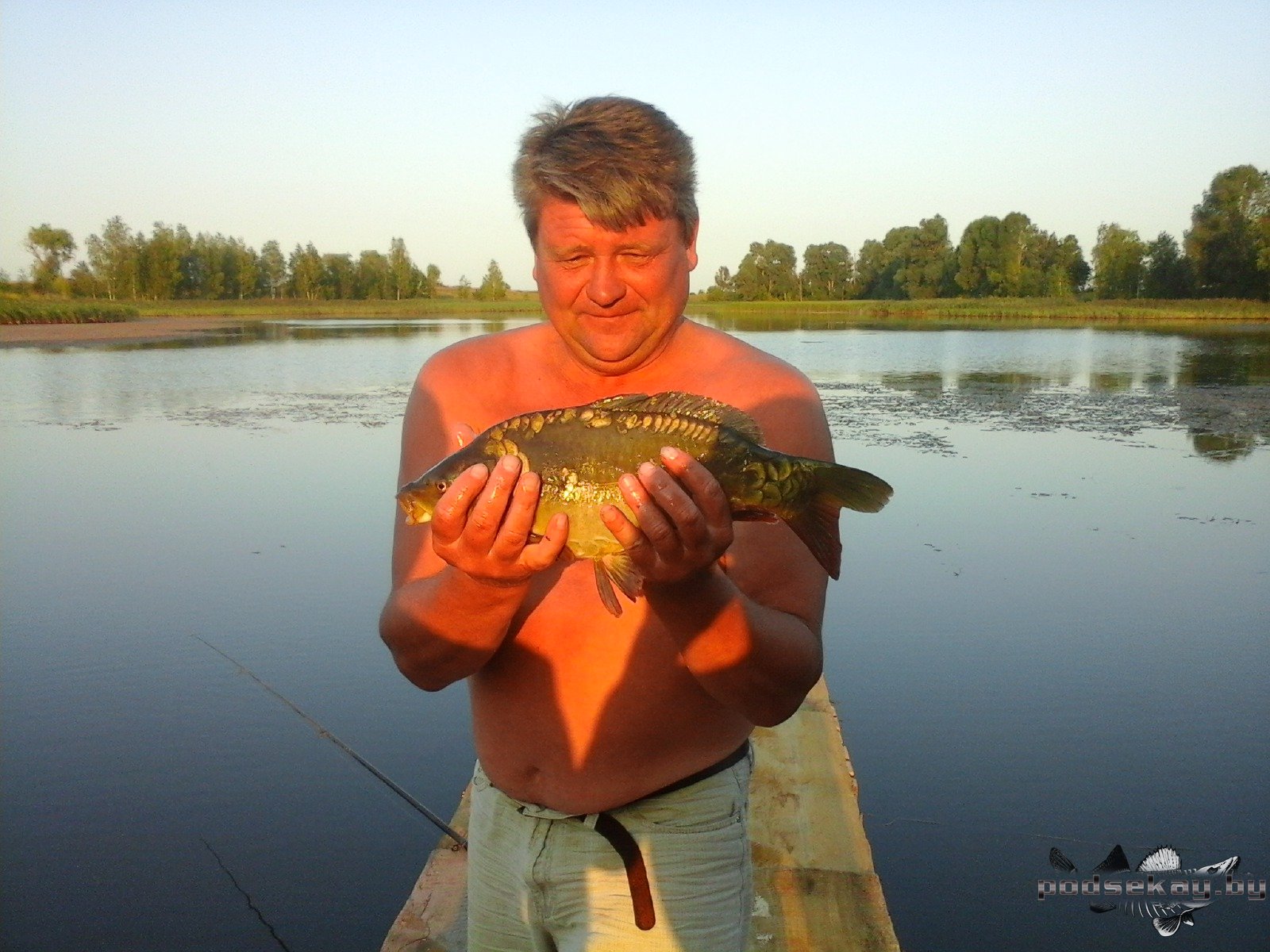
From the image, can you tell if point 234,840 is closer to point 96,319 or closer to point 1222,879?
point 1222,879

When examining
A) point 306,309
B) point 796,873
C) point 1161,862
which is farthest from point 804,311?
point 796,873

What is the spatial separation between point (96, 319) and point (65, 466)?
161 ft

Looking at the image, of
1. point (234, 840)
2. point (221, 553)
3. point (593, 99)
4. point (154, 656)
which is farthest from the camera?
point (221, 553)

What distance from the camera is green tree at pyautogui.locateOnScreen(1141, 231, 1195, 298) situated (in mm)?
82463

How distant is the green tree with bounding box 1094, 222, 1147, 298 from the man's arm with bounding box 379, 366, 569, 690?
103 metres

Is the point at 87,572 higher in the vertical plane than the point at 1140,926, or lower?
higher

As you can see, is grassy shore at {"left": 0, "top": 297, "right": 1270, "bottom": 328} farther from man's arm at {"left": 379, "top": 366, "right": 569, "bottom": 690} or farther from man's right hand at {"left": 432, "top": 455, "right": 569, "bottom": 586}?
man's right hand at {"left": 432, "top": 455, "right": 569, "bottom": 586}

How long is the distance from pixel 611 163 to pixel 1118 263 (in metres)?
108

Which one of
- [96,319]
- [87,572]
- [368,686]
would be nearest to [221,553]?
[87,572]

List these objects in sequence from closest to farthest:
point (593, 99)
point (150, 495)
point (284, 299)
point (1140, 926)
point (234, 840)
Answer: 1. point (593, 99)
2. point (1140, 926)
3. point (234, 840)
4. point (150, 495)
5. point (284, 299)

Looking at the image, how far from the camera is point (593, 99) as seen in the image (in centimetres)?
245

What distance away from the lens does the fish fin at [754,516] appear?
2.31 metres

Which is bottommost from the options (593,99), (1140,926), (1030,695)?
(1140,926)

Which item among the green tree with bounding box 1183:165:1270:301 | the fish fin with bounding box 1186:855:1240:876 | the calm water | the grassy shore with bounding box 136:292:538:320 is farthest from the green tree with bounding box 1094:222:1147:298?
the fish fin with bounding box 1186:855:1240:876
